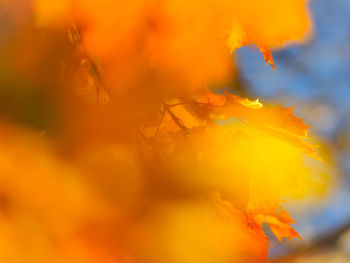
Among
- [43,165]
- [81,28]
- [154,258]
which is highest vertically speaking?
[81,28]

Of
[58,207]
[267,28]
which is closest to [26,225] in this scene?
[58,207]

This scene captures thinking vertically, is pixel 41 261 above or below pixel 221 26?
below

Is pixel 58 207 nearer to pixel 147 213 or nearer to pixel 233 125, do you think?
pixel 147 213

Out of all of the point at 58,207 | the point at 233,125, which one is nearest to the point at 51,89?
the point at 58,207

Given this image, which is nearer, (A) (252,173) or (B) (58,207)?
(B) (58,207)

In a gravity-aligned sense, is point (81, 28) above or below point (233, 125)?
above

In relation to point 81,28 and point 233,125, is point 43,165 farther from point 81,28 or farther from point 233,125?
point 233,125
